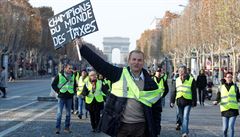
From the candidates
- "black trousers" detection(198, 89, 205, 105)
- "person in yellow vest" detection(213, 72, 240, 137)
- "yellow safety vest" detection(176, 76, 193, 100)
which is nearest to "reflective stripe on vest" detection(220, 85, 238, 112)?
"person in yellow vest" detection(213, 72, 240, 137)

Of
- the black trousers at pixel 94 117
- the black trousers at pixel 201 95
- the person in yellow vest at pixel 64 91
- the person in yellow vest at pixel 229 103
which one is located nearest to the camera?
the person in yellow vest at pixel 229 103

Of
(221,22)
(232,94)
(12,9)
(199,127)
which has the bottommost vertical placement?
(199,127)

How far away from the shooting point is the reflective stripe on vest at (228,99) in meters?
11.4

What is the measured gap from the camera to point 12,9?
63344 mm

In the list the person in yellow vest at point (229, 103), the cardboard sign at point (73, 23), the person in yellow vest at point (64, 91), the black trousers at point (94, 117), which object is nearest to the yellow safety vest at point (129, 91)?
the cardboard sign at point (73, 23)

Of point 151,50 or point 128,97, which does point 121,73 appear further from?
point 151,50

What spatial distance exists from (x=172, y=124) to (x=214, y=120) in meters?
2.31

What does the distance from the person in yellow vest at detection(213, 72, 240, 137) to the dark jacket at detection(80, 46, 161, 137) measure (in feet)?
17.9

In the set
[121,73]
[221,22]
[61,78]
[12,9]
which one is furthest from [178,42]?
[121,73]

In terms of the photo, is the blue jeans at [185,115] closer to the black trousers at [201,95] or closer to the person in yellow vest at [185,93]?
the person in yellow vest at [185,93]

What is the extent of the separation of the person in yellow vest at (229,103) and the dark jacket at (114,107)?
5.45m

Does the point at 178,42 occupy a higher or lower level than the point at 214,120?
higher

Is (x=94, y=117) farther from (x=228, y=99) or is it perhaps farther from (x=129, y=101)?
(x=129, y=101)

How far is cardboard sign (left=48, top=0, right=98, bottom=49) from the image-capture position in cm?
755
